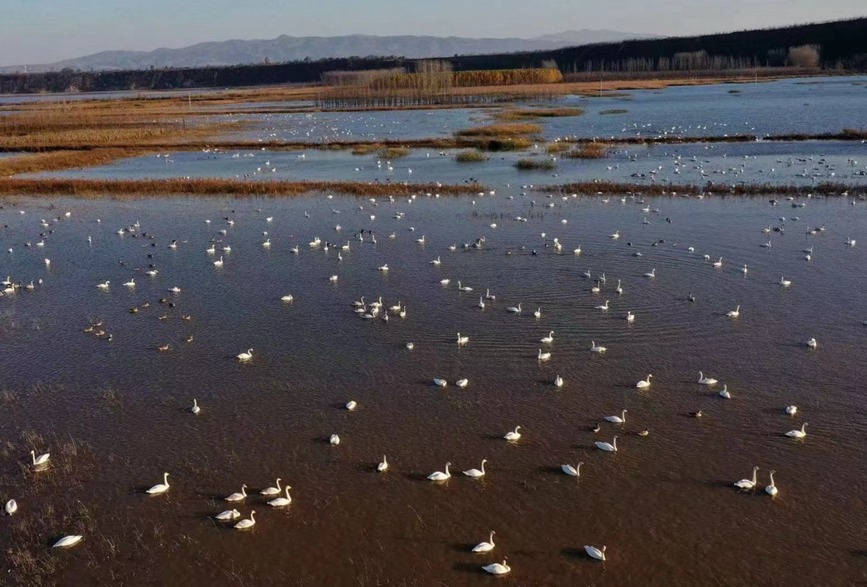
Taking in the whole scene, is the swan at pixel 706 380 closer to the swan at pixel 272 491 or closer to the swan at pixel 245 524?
the swan at pixel 272 491

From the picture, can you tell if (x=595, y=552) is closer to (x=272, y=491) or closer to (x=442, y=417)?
(x=442, y=417)

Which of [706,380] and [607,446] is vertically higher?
[706,380]

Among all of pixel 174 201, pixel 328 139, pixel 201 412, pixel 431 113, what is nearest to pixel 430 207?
pixel 174 201

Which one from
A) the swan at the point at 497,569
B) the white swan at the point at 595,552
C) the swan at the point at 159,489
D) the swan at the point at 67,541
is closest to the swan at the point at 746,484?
the white swan at the point at 595,552

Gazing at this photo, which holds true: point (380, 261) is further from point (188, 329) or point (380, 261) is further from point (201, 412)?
point (201, 412)

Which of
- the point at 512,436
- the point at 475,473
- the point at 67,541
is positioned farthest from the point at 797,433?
the point at 67,541

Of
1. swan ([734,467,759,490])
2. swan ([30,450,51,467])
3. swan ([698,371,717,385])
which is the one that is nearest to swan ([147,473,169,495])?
swan ([30,450,51,467])

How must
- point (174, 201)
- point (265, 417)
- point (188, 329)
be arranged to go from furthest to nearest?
point (174, 201)
point (188, 329)
point (265, 417)
